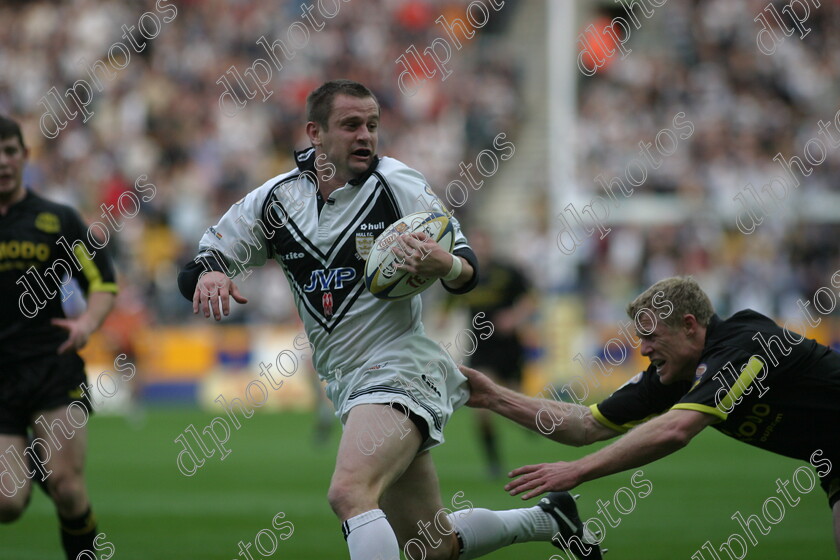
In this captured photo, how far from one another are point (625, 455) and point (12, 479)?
3.50 metres

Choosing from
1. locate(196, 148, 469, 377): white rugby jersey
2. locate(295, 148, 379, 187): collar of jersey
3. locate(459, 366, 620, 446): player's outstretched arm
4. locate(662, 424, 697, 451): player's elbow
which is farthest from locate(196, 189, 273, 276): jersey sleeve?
locate(662, 424, 697, 451): player's elbow

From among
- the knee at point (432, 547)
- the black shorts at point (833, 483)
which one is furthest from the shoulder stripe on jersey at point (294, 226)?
the black shorts at point (833, 483)

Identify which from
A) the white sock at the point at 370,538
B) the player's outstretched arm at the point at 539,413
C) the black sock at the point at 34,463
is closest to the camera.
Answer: the white sock at the point at 370,538

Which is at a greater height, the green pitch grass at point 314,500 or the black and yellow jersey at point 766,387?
the black and yellow jersey at point 766,387

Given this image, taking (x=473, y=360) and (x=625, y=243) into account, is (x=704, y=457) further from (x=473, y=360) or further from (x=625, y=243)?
(x=625, y=243)

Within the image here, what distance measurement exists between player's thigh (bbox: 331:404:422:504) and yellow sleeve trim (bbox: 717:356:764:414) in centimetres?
143

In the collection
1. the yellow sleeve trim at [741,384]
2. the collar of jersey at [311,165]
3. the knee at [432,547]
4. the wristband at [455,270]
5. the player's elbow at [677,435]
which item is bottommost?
the knee at [432,547]

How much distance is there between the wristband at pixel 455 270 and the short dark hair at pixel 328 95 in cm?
95

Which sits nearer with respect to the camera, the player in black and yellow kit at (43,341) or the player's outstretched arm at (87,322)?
the player in black and yellow kit at (43,341)

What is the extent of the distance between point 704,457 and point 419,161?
10.9 metres

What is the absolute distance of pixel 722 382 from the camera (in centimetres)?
530

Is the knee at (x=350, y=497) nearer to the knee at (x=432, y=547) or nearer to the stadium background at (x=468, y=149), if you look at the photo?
the knee at (x=432, y=547)

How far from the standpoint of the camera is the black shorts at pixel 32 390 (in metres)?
6.91

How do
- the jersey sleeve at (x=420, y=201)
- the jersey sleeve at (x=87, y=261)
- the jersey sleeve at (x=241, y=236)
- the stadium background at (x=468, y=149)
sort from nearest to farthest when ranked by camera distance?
the jersey sleeve at (x=420, y=201), the jersey sleeve at (x=241, y=236), the jersey sleeve at (x=87, y=261), the stadium background at (x=468, y=149)
